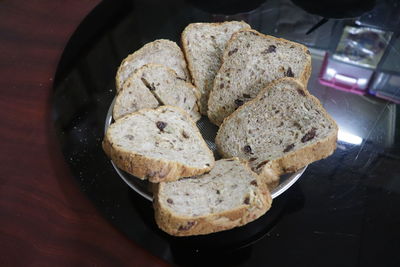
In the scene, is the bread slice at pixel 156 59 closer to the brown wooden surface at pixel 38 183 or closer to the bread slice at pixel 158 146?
the bread slice at pixel 158 146

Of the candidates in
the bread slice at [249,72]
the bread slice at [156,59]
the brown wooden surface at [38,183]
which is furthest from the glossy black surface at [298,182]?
the bread slice at [249,72]

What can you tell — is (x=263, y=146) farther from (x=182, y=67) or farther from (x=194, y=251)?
(x=182, y=67)

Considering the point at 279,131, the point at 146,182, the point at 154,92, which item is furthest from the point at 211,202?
the point at 154,92

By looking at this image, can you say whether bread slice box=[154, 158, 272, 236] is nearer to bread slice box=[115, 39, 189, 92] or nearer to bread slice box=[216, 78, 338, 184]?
bread slice box=[216, 78, 338, 184]

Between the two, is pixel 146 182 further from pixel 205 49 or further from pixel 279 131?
pixel 205 49

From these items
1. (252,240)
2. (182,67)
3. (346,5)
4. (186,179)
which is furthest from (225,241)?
(346,5)

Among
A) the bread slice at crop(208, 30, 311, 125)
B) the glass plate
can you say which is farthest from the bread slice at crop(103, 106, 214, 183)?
the bread slice at crop(208, 30, 311, 125)
